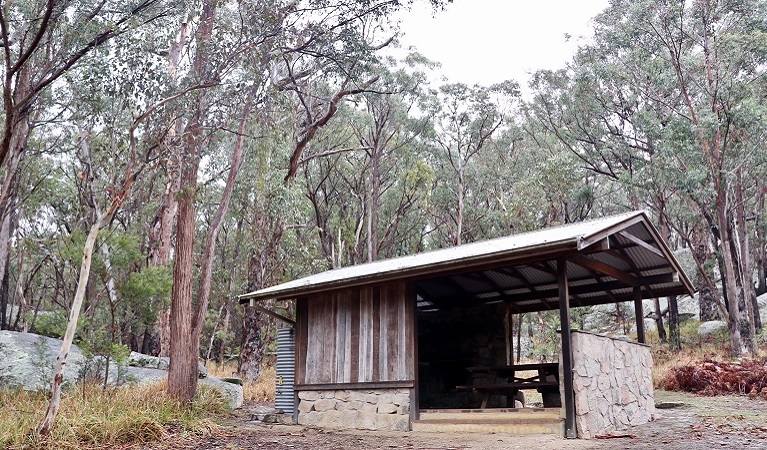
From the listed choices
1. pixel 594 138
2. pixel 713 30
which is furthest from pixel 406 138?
pixel 713 30

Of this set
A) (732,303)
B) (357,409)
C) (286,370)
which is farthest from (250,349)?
(732,303)

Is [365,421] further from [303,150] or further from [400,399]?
[303,150]

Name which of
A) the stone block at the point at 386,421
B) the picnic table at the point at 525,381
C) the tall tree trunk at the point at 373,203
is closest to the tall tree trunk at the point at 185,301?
the stone block at the point at 386,421

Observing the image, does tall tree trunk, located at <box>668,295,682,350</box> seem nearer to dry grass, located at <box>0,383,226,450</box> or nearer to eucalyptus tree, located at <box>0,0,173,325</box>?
dry grass, located at <box>0,383,226,450</box>

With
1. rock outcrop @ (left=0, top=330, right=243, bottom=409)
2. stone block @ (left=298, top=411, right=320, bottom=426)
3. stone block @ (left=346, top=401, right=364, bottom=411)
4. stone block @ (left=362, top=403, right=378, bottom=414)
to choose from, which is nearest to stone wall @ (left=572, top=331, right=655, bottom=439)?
stone block @ (left=362, top=403, right=378, bottom=414)

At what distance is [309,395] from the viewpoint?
1045 cm

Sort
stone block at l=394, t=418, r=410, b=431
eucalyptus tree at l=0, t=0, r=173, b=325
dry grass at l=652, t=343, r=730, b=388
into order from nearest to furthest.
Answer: stone block at l=394, t=418, r=410, b=431 → eucalyptus tree at l=0, t=0, r=173, b=325 → dry grass at l=652, t=343, r=730, b=388

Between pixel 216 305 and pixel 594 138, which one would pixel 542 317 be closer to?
pixel 594 138

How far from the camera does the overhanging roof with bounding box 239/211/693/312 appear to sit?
786 cm

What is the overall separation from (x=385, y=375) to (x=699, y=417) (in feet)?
15.9

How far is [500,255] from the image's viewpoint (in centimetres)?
784

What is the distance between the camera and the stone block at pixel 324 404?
1012 cm

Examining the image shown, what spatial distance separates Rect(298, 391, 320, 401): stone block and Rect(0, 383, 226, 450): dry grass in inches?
62.9

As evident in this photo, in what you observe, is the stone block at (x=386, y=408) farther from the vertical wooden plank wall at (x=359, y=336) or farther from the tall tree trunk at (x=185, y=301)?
the tall tree trunk at (x=185, y=301)
